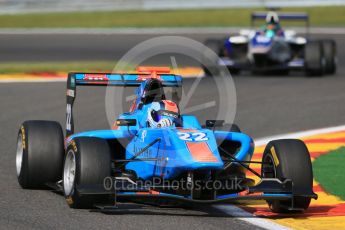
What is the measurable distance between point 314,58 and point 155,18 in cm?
1526

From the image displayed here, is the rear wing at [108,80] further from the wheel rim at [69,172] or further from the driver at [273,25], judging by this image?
the driver at [273,25]

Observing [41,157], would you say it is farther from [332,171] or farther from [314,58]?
[314,58]

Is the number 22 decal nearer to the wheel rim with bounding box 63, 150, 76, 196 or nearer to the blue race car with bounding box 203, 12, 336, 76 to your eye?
the wheel rim with bounding box 63, 150, 76, 196

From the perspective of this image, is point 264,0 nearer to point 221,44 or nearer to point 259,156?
point 221,44

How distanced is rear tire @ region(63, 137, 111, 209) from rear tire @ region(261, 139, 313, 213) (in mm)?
1533

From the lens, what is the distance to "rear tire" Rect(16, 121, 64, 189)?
33.4 feet

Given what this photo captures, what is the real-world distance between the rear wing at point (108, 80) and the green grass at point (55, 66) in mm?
11354

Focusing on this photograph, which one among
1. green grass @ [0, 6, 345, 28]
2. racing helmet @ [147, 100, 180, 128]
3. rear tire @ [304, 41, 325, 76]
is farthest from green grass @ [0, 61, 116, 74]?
racing helmet @ [147, 100, 180, 128]

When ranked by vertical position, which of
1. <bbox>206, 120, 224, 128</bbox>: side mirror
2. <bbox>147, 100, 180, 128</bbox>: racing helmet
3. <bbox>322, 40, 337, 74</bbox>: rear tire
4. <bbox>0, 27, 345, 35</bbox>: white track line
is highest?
<bbox>147, 100, 180, 128</bbox>: racing helmet

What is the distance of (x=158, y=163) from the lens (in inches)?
369

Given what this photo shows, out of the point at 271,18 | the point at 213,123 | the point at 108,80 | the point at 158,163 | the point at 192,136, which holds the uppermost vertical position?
the point at 108,80

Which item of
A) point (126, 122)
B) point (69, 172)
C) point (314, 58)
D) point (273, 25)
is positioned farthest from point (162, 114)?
point (273, 25)

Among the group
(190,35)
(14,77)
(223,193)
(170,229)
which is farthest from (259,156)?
(190,35)

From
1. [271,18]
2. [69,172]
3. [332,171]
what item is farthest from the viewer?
[271,18]
